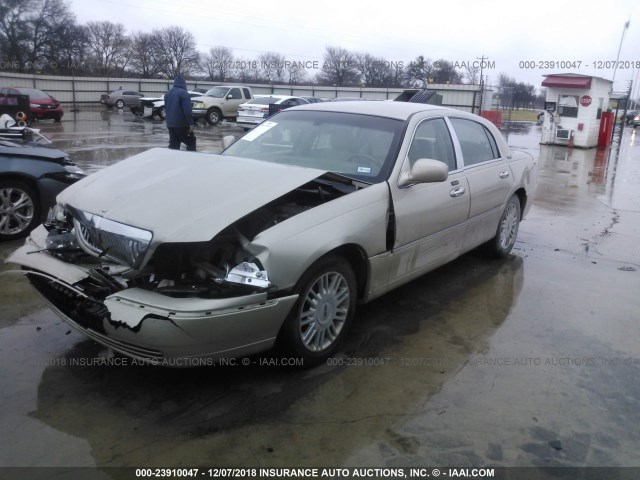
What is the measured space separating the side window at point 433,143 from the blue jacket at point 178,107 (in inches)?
226

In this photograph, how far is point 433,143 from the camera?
455 cm

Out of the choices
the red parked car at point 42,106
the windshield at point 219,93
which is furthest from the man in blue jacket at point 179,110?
the windshield at point 219,93

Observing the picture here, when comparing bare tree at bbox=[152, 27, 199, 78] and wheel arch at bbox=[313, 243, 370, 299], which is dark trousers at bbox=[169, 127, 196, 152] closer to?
wheel arch at bbox=[313, 243, 370, 299]

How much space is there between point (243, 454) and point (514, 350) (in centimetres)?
214

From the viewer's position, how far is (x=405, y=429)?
2883 mm

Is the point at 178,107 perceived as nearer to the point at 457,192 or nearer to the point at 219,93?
the point at 457,192

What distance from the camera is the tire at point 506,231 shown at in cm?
571

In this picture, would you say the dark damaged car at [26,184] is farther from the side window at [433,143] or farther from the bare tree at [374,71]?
the bare tree at [374,71]

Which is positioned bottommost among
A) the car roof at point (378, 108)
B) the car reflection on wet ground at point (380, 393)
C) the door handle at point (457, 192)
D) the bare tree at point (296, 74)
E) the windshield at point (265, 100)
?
the car reflection on wet ground at point (380, 393)

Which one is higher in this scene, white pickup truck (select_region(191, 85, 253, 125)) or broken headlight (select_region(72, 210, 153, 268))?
white pickup truck (select_region(191, 85, 253, 125))

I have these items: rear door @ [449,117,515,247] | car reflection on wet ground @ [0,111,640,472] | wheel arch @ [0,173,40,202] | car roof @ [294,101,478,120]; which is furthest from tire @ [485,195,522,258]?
wheel arch @ [0,173,40,202]

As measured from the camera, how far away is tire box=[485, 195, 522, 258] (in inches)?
225

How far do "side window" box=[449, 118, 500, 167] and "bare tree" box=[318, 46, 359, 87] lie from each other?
2847 inches

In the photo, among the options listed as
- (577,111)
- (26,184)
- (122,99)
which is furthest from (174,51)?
(26,184)
